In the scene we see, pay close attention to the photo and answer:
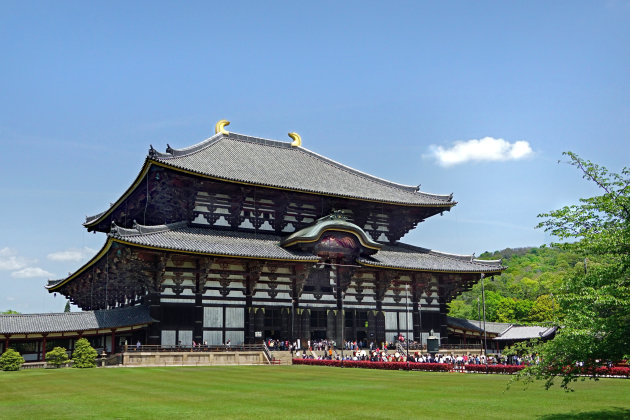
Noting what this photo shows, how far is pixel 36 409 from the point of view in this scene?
19.0 metres

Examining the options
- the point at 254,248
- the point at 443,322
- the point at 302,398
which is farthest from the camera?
the point at 443,322

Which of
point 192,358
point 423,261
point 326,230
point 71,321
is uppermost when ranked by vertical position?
point 326,230

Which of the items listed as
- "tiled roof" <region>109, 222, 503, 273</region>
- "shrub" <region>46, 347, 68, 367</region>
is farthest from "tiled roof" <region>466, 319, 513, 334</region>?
"shrub" <region>46, 347, 68, 367</region>

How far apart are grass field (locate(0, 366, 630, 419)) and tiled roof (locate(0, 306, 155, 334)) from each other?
16.9 m

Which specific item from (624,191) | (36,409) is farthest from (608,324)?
(36,409)

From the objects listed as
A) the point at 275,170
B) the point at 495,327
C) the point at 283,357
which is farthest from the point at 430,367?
the point at 495,327

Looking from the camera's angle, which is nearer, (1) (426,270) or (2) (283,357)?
(2) (283,357)

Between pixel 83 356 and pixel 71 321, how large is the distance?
8875 mm

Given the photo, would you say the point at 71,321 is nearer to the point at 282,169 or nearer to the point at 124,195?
the point at 124,195

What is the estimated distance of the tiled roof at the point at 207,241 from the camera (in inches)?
1761

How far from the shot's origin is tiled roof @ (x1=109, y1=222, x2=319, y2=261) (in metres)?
44.7

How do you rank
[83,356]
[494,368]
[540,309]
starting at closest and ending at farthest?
[494,368]
[83,356]
[540,309]

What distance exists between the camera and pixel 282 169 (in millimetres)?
61438

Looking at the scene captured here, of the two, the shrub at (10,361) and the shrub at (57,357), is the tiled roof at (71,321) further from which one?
the shrub at (10,361)
